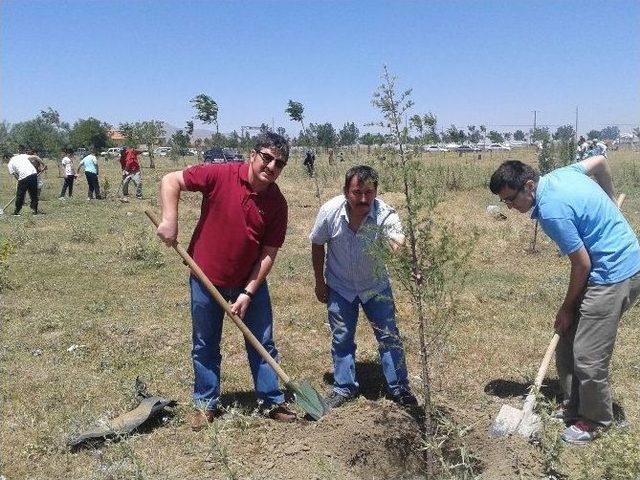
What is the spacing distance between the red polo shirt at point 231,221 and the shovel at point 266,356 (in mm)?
139

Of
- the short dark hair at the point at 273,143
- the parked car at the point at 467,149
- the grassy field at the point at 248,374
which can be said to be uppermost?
the parked car at the point at 467,149

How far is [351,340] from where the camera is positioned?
3920 mm

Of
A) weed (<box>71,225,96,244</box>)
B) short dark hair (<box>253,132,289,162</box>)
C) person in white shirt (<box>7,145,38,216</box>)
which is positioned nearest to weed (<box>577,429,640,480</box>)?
short dark hair (<box>253,132,289,162</box>)

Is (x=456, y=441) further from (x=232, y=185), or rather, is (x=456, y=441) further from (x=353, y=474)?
(x=232, y=185)

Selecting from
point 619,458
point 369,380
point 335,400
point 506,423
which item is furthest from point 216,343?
point 619,458

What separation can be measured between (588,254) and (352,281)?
1.47 m

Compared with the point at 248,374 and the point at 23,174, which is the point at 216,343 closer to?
the point at 248,374

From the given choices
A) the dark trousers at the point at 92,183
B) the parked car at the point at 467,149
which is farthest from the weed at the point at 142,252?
the parked car at the point at 467,149

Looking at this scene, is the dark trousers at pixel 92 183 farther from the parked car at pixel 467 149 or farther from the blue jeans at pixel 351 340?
the parked car at pixel 467 149

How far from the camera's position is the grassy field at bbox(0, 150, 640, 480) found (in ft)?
10.3

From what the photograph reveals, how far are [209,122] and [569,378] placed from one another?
2684cm

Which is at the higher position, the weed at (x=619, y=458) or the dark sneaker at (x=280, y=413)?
the weed at (x=619, y=458)

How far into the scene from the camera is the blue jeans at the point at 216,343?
3.52 m

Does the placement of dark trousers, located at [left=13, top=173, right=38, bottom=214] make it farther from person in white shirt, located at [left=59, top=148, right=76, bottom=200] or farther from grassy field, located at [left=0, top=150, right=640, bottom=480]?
grassy field, located at [left=0, top=150, right=640, bottom=480]
